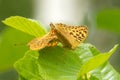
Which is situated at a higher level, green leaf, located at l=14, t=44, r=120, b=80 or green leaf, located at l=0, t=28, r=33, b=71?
green leaf, located at l=14, t=44, r=120, b=80

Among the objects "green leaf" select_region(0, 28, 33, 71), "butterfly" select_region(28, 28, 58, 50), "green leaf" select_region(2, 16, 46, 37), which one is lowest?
"green leaf" select_region(0, 28, 33, 71)

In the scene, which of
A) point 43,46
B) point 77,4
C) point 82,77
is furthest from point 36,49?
point 77,4

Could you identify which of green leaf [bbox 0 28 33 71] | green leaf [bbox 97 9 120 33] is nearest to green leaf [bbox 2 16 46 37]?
green leaf [bbox 0 28 33 71]

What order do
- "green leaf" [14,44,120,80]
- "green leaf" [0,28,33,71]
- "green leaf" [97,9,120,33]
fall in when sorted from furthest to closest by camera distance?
1. "green leaf" [97,9,120,33]
2. "green leaf" [0,28,33,71]
3. "green leaf" [14,44,120,80]

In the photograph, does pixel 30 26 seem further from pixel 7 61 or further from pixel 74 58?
pixel 7 61

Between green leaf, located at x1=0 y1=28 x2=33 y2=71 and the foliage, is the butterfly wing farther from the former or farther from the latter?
green leaf, located at x1=0 y1=28 x2=33 y2=71

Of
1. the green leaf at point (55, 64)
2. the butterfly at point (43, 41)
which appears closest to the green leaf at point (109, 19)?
the green leaf at point (55, 64)

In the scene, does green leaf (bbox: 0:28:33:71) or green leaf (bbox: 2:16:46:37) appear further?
green leaf (bbox: 0:28:33:71)

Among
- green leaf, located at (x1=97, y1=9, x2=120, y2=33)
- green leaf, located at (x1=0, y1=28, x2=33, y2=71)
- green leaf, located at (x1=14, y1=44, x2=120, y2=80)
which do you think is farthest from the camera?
green leaf, located at (x1=97, y1=9, x2=120, y2=33)
